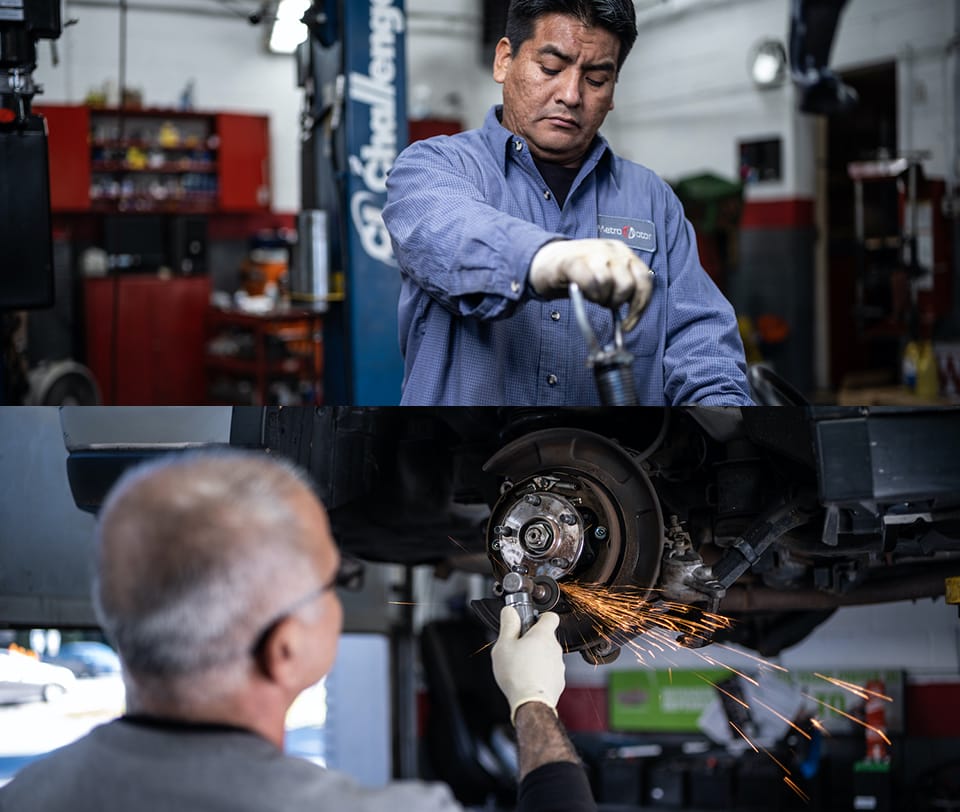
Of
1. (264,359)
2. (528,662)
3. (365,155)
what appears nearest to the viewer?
(528,662)

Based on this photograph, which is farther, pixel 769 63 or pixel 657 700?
pixel 769 63

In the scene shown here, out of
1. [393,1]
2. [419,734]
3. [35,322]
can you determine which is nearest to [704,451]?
[35,322]

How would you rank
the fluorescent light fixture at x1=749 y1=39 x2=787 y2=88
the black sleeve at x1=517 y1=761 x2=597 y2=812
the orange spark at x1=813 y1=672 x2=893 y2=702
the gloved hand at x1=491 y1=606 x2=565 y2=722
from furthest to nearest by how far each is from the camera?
the fluorescent light fixture at x1=749 y1=39 x2=787 y2=88, the orange spark at x1=813 y1=672 x2=893 y2=702, the gloved hand at x1=491 y1=606 x2=565 y2=722, the black sleeve at x1=517 y1=761 x2=597 y2=812

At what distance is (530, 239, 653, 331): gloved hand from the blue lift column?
92.4 inches

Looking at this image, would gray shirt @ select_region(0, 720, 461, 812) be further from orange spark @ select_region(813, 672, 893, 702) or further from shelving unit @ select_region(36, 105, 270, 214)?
shelving unit @ select_region(36, 105, 270, 214)

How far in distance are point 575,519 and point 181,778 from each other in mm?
795

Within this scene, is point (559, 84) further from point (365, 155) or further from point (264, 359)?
point (264, 359)

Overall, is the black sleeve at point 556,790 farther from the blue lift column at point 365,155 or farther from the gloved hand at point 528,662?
the blue lift column at point 365,155

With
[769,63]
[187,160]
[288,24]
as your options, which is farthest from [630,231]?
[187,160]

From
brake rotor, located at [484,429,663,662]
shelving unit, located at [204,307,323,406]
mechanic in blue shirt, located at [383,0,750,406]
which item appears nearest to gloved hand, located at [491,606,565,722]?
brake rotor, located at [484,429,663,662]

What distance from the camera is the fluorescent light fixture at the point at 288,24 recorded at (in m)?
2.83

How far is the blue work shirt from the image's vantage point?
1.67m

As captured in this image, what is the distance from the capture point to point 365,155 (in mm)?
3820

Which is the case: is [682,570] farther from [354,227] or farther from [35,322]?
[354,227]
